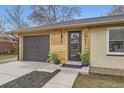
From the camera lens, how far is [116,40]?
8.06m

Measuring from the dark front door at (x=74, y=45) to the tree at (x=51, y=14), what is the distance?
1811 centimetres

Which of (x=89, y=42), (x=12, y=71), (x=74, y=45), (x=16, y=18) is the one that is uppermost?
(x=16, y=18)

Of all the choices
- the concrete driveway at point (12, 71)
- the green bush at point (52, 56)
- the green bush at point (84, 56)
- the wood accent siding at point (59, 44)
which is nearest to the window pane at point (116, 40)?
the green bush at point (84, 56)

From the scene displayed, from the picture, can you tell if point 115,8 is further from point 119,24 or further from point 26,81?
point 26,81

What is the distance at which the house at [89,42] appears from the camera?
793 centimetres

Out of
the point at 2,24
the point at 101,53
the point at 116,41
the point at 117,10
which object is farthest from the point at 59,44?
the point at 2,24

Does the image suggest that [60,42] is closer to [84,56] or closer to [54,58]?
[54,58]

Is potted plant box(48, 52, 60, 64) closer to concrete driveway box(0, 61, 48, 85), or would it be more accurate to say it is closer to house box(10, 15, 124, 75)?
house box(10, 15, 124, 75)

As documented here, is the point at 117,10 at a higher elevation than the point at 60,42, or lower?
higher

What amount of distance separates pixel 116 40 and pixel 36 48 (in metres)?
5.83

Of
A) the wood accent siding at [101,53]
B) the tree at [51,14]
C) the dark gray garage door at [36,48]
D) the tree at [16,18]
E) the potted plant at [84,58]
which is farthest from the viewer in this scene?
the tree at [16,18]

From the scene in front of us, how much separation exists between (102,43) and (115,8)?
17589mm

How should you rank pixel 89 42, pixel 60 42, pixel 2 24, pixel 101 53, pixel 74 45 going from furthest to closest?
pixel 2 24, pixel 60 42, pixel 74 45, pixel 89 42, pixel 101 53

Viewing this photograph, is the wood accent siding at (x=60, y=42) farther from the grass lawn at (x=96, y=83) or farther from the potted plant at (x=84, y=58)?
the grass lawn at (x=96, y=83)
